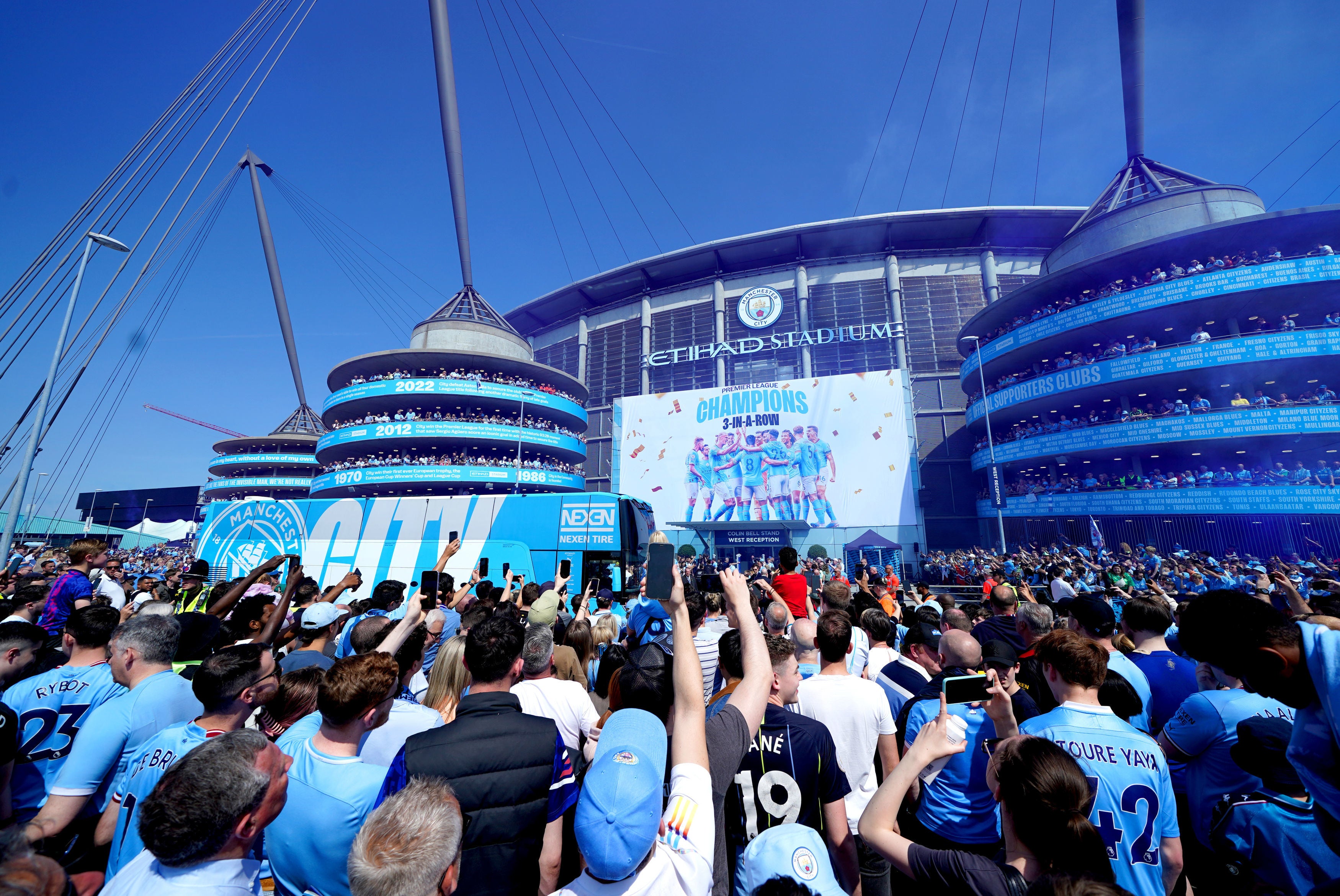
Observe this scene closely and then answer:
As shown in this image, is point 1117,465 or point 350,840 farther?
point 1117,465

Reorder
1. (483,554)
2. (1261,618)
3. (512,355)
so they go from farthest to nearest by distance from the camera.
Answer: (512,355) < (483,554) < (1261,618)

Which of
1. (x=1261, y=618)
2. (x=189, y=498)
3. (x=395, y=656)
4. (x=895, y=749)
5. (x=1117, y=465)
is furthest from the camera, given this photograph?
Result: (x=189, y=498)

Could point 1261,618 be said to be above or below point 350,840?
above

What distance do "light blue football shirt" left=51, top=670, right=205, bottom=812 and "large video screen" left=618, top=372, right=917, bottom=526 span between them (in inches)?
1211

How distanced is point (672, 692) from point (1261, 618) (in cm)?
245

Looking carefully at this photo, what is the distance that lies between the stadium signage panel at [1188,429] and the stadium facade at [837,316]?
23.5 ft

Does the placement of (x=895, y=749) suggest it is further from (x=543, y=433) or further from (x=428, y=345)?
(x=428, y=345)

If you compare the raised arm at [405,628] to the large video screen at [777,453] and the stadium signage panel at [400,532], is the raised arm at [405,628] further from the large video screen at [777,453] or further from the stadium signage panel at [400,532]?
the large video screen at [777,453]

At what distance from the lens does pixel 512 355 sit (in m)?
47.0

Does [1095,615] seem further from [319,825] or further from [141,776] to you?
Result: [141,776]

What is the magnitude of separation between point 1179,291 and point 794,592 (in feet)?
100

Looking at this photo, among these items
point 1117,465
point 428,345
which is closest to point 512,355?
point 428,345

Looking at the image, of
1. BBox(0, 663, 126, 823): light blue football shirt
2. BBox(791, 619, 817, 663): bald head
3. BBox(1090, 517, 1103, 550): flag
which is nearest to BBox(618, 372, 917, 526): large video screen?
BBox(1090, 517, 1103, 550): flag

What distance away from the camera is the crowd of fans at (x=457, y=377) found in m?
41.1
